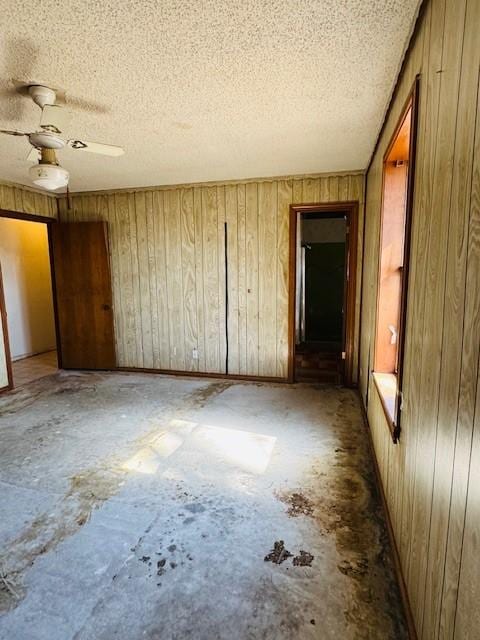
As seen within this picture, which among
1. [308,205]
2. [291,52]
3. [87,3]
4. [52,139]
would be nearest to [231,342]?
[308,205]

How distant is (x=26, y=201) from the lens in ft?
15.0

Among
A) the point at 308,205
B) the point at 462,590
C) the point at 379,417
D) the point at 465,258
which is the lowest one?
the point at 379,417

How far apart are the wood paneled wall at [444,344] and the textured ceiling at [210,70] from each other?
369 millimetres

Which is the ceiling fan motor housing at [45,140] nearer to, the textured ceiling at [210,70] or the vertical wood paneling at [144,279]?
the textured ceiling at [210,70]

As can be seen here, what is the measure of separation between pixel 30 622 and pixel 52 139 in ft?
7.89

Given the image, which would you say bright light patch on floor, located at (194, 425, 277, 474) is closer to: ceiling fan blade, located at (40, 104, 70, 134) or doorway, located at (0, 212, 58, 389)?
ceiling fan blade, located at (40, 104, 70, 134)

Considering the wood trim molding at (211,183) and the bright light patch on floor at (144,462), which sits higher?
the wood trim molding at (211,183)

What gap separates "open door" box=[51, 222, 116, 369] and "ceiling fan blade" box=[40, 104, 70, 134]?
8.76 feet

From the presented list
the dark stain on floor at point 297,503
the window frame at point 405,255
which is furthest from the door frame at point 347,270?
the dark stain on floor at point 297,503

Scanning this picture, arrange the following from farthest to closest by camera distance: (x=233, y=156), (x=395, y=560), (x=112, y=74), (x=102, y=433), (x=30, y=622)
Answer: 1. (x=233, y=156)
2. (x=102, y=433)
3. (x=112, y=74)
4. (x=395, y=560)
5. (x=30, y=622)

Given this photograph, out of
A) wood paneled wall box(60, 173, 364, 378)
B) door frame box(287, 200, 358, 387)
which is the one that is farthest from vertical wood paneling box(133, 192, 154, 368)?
door frame box(287, 200, 358, 387)

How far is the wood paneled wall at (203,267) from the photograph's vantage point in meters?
4.29

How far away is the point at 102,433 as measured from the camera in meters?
3.12

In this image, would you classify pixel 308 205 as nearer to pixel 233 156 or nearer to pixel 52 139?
pixel 233 156
